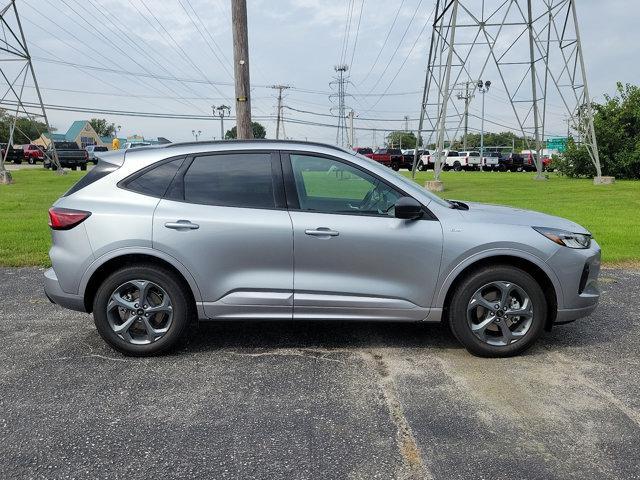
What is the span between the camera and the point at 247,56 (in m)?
10.3

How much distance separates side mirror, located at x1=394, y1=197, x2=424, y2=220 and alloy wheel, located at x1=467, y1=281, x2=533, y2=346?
779 millimetres

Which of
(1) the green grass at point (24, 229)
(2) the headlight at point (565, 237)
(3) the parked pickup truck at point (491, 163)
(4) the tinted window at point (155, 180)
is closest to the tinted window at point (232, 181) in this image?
(4) the tinted window at point (155, 180)

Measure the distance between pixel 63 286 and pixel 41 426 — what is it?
135 centimetres

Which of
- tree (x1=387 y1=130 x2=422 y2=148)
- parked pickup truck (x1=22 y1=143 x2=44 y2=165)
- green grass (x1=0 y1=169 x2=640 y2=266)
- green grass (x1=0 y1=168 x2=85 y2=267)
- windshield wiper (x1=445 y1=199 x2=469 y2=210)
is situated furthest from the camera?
tree (x1=387 y1=130 x2=422 y2=148)

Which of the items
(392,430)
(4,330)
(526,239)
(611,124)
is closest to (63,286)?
(4,330)

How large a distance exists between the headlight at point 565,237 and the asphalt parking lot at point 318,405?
926 millimetres

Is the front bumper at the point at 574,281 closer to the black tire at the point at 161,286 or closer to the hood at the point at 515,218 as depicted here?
the hood at the point at 515,218

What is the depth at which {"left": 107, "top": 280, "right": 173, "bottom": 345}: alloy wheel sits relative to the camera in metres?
4.39

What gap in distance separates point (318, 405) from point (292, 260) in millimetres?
1167

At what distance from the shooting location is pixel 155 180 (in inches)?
178

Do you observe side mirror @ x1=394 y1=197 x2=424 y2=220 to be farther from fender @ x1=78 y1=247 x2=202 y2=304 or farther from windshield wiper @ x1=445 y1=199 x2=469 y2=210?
fender @ x1=78 y1=247 x2=202 y2=304

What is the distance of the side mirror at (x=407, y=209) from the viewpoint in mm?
4289

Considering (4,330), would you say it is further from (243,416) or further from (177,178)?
(243,416)

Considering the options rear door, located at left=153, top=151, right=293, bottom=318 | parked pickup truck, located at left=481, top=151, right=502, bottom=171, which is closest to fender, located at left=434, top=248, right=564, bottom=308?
rear door, located at left=153, top=151, right=293, bottom=318
